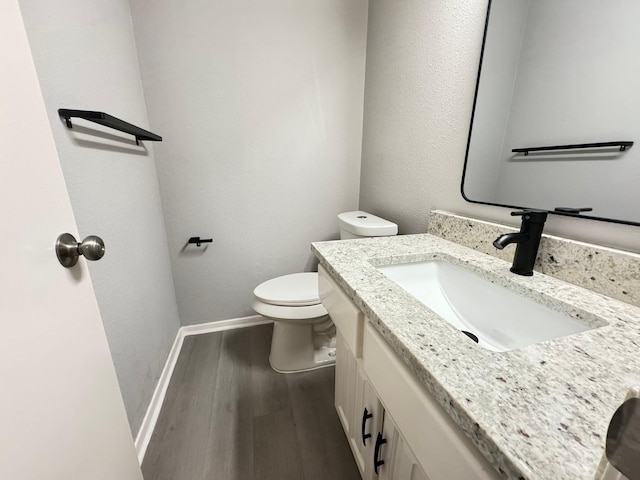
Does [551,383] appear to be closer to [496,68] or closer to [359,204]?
[496,68]

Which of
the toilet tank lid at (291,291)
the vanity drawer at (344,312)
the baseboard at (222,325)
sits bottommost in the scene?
the baseboard at (222,325)

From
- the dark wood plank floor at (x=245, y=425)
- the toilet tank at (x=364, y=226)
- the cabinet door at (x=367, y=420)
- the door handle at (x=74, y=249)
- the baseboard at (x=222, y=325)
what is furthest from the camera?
the baseboard at (x=222, y=325)

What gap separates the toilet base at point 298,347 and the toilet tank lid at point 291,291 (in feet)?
0.48

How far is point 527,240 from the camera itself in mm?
667

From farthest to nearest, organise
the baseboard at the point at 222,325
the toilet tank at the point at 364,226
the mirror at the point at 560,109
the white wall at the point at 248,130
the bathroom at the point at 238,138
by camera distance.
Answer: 1. the baseboard at the point at 222,325
2. the white wall at the point at 248,130
3. the toilet tank at the point at 364,226
4. the bathroom at the point at 238,138
5. the mirror at the point at 560,109

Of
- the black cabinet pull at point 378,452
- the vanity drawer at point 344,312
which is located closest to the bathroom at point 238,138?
the vanity drawer at point 344,312

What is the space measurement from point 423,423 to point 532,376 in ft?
0.54

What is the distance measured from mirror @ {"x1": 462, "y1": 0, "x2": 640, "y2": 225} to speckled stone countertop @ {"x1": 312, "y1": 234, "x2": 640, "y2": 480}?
0.86 ft

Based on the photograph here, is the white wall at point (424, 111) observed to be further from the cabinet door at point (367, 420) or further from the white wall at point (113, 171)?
the white wall at point (113, 171)

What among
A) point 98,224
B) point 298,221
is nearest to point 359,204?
Answer: point 298,221

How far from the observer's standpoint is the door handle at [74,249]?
0.46 metres

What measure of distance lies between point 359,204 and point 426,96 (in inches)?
33.1

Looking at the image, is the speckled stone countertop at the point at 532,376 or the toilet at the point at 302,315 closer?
the speckled stone countertop at the point at 532,376

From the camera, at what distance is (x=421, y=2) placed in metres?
1.09
